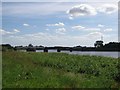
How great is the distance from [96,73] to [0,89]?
11737 mm

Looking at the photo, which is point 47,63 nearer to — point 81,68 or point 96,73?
point 81,68

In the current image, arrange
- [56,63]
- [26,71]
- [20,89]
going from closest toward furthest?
[20,89], [26,71], [56,63]

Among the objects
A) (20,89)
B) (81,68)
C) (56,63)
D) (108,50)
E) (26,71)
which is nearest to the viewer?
(20,89)

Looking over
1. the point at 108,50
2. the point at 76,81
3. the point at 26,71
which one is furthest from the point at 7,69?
the point at 108,50

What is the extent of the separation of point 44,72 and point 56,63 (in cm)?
943

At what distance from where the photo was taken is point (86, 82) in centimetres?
2388

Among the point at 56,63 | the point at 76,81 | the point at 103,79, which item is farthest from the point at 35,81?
the point at 56,63

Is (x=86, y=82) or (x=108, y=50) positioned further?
(x=108, y=50)

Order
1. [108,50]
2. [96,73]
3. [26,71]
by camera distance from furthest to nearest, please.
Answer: [108,50], [96,73], [26,71]

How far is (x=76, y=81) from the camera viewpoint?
78.0 feet

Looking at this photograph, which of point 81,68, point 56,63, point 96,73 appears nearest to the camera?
point 96,73

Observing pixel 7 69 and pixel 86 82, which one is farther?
pixel 7 69

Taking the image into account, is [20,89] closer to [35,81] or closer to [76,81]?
[35,81]

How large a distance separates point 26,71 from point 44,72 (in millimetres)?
1642
